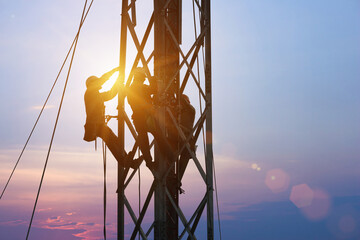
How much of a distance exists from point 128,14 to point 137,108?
6.60ft

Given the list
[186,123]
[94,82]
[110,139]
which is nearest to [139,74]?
[94,82]

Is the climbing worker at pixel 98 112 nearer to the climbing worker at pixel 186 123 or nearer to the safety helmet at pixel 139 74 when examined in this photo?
the safety helmet at pixel 139 74

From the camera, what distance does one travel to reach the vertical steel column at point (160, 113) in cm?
877

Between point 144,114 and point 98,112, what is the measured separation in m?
1.03

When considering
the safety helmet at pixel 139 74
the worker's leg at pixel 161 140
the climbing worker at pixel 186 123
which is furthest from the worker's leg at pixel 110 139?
the climbing worker at pixel 186 123

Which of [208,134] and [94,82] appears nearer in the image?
[94,82]

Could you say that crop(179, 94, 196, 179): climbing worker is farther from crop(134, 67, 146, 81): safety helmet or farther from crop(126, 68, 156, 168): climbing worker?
crop(134, 67, 146, 81): safety helmet

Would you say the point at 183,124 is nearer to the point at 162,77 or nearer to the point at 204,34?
the point at 162,77

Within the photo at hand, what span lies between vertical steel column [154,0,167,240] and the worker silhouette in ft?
0.60

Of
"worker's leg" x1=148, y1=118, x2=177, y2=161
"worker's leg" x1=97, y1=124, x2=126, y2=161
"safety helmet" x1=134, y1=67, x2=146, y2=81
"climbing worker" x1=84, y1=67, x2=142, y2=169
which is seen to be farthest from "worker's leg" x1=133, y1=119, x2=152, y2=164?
"safety helmet" x1=134, y1=67, x2=146, y2=81

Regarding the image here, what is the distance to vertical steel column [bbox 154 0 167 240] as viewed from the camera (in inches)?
345

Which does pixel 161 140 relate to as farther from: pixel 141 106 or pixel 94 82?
pixel 94 82

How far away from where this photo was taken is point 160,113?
28.9 feet

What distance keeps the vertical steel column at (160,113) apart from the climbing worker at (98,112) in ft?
1.62
